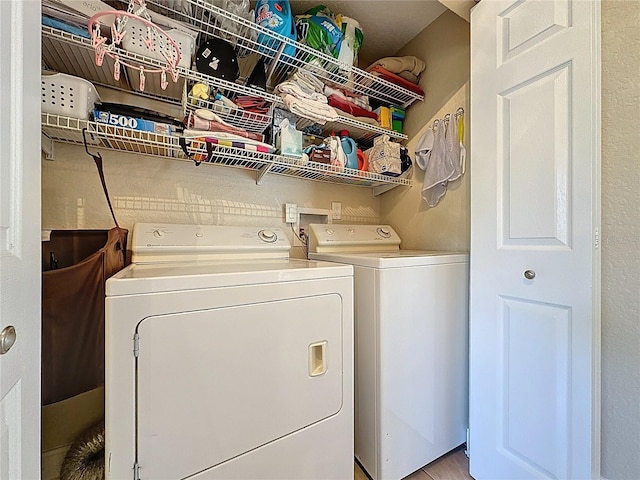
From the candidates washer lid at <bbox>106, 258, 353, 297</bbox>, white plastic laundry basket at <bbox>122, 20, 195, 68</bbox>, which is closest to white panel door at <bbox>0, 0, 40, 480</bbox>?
washer lid at <bbox>106, 258, 353, 297</bbox>

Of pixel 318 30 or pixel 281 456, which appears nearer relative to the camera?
pixel 281 456

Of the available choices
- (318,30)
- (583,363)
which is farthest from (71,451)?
(318,30)

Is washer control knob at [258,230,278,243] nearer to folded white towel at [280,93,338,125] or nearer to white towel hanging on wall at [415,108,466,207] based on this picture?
folded white towel at [280,93,338,125]

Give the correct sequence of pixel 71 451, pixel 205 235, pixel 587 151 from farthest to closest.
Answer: pixel 205 235 → pixel 71 451 → pixel 587 151

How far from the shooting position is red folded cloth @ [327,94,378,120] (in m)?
1.81

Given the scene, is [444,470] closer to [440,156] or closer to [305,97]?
[440,156]

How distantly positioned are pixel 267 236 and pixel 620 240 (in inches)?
61.1

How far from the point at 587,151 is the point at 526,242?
0.38 m

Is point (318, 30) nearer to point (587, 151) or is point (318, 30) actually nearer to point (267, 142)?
point (267, 142)

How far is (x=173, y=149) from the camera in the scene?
54.9 inches

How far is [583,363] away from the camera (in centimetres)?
104

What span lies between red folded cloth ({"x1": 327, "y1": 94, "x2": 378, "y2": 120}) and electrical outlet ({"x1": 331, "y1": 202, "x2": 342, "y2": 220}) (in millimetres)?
631

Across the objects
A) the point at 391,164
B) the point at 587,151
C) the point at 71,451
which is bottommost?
the point at 71,451

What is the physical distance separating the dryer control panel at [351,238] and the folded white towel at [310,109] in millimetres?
643
